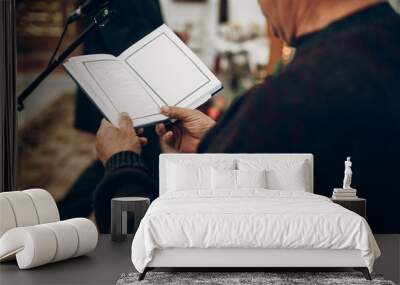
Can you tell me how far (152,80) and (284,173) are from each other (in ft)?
5.84

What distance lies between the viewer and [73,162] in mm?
7516

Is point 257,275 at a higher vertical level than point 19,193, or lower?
lower

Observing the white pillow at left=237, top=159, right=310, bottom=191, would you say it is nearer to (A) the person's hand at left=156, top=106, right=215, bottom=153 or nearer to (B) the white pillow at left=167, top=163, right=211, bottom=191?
(B) the white pillow at left=167, top=163, right=211, bottom=191

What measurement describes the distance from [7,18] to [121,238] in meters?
2.58

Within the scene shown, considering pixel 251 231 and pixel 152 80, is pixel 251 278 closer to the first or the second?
pixel 251 231

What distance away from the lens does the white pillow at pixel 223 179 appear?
668cm

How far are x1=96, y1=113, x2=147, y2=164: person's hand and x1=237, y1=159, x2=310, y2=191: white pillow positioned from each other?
1.16 m

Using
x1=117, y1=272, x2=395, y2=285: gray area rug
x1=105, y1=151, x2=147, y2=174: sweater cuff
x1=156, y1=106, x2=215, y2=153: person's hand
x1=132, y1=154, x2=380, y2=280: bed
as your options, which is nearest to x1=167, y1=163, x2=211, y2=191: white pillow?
x1=156, y1=106, x2=215, y2=153: person's hand

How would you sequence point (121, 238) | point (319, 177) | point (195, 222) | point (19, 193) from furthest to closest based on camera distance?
point (319, 177), point (121, 238), point (19, 193), point (195, 222)

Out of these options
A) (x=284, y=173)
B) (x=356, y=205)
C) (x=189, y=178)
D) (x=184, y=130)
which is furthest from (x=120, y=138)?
(x=356, y=205)

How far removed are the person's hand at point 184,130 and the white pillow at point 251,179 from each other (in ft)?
2.82

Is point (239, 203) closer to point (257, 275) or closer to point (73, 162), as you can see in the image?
point (257, 275)

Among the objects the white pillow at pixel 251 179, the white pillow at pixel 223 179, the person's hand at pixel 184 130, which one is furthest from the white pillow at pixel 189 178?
the person's hand at pixel 184 130

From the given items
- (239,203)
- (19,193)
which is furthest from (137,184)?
(239,203)
